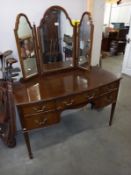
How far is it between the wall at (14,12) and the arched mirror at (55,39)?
0.24 feet

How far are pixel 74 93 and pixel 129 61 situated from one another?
9.55ft

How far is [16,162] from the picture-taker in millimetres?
1666

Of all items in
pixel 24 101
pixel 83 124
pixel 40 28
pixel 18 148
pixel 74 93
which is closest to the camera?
pixel 24 101

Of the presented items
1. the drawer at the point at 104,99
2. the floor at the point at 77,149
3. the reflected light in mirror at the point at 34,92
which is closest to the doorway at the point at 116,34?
the floor at the point at 77,149

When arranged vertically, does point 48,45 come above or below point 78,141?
above

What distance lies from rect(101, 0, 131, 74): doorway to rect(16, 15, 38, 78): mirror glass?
3.68m

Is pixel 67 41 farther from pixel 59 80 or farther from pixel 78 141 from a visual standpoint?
pixel 78 141

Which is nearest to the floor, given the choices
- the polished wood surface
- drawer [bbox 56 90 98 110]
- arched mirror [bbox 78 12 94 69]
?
the polished wood surface

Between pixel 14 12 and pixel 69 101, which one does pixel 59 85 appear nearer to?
pixel 69 101

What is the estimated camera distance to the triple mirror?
1.55 metres

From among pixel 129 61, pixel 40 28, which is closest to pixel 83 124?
pixel 40 28

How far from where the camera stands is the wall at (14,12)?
1.45m

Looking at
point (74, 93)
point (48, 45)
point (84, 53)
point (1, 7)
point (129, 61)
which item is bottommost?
point (129, 61)

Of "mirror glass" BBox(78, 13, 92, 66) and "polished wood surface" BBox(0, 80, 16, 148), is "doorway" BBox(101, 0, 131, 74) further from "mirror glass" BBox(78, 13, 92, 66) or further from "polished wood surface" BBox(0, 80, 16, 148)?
"polished wood surface" BBox(0, 80, 16, 148)
